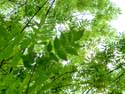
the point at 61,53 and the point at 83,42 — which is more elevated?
the point at 61,53

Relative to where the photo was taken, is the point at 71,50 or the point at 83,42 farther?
the point at 83,42

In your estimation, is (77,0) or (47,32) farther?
(77,0)

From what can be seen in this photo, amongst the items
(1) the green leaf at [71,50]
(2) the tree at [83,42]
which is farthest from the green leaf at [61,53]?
(2) the tree at [83,42]

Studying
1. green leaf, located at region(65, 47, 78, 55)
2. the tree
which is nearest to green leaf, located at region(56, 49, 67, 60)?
green leaf, located at region(65, 47, 78, 55)

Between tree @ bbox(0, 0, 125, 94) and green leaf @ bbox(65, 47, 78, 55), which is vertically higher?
green leaf @ bbox(65, 47, 78, 55)

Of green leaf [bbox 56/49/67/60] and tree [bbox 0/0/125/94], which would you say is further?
tree [bbox 0/0/125/94]

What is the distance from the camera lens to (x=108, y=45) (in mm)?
3678

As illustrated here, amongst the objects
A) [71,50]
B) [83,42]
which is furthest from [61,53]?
[83,42]

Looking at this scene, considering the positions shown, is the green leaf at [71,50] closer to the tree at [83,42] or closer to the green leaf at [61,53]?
the green leaf at [61,53]

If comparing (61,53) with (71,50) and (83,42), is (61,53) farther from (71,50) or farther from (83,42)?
(83,42)

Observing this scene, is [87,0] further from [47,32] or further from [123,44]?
[47,32]

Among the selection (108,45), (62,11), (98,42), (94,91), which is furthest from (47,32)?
(98,42)

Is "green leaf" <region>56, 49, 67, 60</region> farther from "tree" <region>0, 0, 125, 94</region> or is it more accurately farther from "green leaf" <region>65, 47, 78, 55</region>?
"tree" <region>0, 0, 125, 94</region>

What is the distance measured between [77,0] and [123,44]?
761 millimetres
